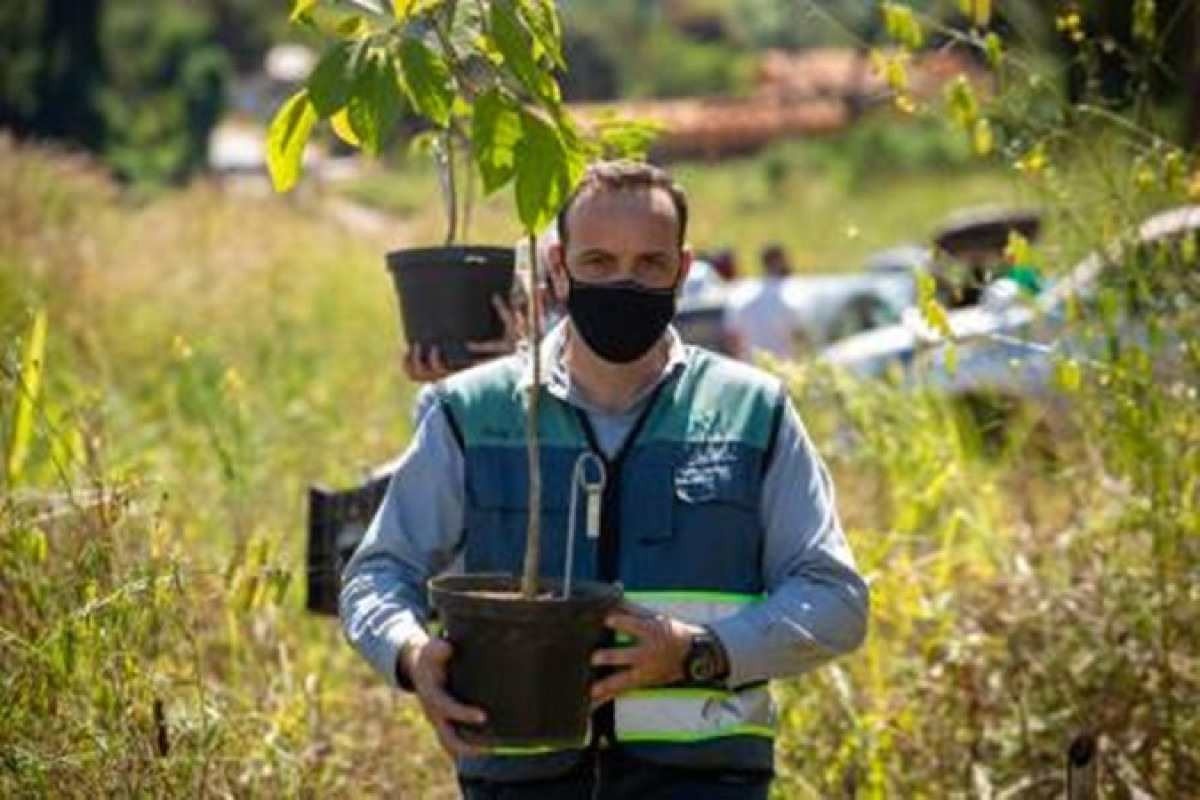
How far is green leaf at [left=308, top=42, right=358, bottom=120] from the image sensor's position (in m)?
3.43

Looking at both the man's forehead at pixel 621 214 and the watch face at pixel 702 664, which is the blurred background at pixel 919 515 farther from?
the watch face at pixel 702 664

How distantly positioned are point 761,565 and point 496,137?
781 mm

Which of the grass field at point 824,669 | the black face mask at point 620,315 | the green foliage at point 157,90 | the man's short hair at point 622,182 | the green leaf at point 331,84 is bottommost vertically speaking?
the grass field at point 824,669

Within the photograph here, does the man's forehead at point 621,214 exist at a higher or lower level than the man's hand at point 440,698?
higher

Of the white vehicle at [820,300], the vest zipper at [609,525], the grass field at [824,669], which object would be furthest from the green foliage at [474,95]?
the white vehicle at [820,300]

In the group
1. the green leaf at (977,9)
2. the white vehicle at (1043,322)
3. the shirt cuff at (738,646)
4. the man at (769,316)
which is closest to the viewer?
the shirt cuff at (738,646)

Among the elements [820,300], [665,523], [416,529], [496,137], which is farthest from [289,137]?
[820,300]

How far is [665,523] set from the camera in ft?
12.4

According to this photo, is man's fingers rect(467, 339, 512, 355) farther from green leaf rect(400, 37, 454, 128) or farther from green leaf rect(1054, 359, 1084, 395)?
green leaf rect(400, 37, 454, 128)

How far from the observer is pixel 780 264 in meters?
15.1

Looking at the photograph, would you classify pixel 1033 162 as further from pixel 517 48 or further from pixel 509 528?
pixel 517 48

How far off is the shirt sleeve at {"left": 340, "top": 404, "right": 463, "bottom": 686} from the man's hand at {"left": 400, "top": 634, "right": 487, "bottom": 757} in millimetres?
255

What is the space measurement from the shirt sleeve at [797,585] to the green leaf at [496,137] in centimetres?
63

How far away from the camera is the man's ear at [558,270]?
12.7 ft
